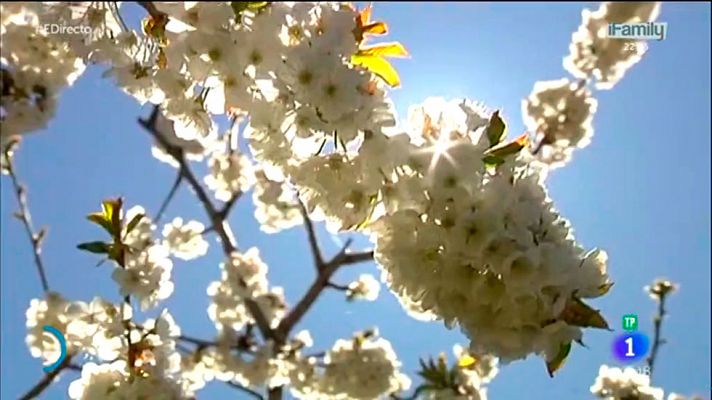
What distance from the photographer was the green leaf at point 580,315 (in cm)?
120

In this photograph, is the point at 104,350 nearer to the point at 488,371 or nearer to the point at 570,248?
the point at 570,248

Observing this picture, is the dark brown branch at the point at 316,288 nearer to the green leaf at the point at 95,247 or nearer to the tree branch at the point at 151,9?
the green leaf at the point at 95,247

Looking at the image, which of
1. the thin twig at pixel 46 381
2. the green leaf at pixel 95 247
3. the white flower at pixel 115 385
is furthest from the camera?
Answer: the thin twig at pixel 46 381

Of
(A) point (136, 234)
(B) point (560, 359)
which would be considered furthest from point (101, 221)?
(B) point (560, 359)

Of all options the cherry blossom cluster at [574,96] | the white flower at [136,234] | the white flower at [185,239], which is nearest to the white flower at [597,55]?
the cherry blossom cluster at [574,96]

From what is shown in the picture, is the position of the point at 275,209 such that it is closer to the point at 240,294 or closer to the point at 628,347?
the point at 240,294

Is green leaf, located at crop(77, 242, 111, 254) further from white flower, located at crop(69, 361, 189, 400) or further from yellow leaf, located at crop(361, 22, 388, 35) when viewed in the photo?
yellow leaf, located at crop(361, 22, 388, 35)

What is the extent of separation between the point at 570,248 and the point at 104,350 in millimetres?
942

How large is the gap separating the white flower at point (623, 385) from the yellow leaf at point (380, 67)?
30.2 inches

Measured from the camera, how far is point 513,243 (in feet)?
3.90

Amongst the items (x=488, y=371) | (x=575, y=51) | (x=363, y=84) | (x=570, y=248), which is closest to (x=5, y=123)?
(x=488, y=371)

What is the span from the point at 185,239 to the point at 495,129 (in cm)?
398

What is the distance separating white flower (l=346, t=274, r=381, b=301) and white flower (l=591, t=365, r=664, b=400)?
3.01m

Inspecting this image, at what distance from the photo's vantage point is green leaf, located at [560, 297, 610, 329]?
3.95 ft
